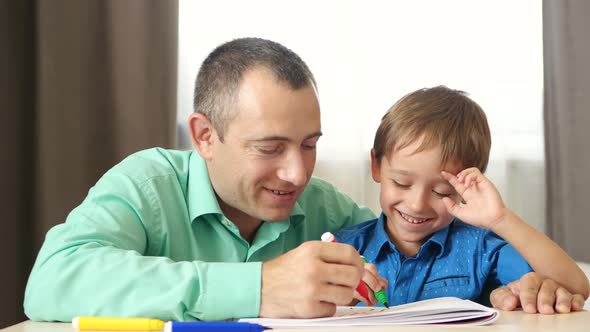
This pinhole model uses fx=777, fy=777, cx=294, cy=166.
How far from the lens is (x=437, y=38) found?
9.71 feet

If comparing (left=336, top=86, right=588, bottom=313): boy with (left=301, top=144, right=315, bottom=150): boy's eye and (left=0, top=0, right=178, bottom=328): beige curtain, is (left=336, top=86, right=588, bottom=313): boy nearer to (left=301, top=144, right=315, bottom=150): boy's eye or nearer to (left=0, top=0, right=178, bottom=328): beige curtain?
(left=301, top=144, right=315, bottom=150): boy's eye

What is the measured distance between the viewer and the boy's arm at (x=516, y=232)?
4.48ft

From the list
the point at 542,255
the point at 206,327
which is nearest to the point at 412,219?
the point at 542,255

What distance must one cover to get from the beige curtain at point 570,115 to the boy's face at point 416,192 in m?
1.52

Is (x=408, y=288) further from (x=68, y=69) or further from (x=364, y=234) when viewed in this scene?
(x=68, y=69)

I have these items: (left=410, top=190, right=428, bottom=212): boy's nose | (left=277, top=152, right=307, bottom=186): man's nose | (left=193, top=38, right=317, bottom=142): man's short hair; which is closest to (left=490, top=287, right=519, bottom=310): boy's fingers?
(left=410, top=190, right=428, bottom=212): boy's nose

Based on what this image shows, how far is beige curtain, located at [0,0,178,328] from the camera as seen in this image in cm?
→ 280

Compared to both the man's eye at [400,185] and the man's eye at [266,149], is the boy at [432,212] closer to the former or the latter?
the man's eye at [400,185]

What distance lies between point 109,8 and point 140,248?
5.50 ft

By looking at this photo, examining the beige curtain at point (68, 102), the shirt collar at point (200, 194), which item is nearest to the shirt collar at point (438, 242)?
the shirt collar at point (200, 194)

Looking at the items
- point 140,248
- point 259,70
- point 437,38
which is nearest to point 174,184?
point 140,248

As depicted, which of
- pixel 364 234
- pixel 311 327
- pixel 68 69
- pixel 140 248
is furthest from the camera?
pixel 68 69

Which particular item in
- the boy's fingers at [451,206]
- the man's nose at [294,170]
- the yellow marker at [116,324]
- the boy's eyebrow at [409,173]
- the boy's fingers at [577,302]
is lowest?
the boy's fingers at [577,302]

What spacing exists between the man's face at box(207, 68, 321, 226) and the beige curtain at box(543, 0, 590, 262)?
1.78 m
